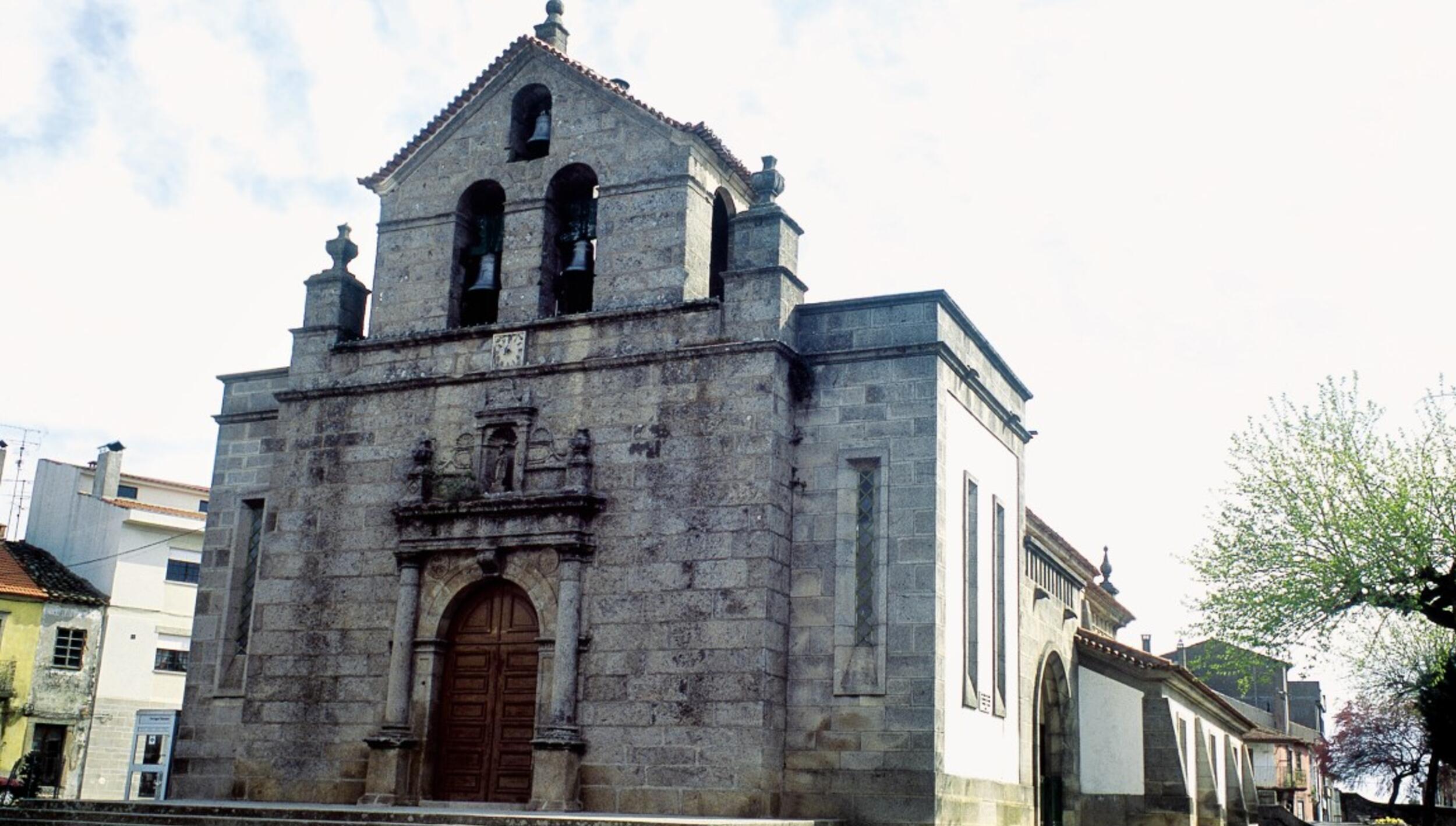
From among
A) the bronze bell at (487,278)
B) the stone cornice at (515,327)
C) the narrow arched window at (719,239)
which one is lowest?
the stone cornice at (515,327)

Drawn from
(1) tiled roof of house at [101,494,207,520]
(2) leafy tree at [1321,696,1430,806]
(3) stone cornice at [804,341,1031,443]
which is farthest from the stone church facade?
(2) leafy tree at [1321,696,1430,806]

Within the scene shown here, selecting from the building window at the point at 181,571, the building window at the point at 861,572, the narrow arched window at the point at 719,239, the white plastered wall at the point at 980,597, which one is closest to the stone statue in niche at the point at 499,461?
the narrow arched window at the point at 719,239

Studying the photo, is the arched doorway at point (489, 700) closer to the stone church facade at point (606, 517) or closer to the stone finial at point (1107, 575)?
the stone church facade at point (606, 517)

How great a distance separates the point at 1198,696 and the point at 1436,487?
20.8 feet

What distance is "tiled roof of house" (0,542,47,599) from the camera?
37750 millimetres

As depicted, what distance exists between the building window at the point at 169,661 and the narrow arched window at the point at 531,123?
27.0 metres

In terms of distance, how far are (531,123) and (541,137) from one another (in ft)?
2.36

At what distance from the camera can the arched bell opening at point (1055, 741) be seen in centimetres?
2319

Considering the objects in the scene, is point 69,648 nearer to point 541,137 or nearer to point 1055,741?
point 541,137

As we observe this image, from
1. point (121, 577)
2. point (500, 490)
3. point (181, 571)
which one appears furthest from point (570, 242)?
point (181, 571)

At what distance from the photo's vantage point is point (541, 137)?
64.0ft

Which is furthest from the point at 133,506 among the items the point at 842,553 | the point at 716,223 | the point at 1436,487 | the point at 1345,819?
the point at 1345,819

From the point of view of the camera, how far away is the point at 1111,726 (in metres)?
24.4

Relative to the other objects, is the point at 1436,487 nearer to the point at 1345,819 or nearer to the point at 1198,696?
the point at 1198,696
